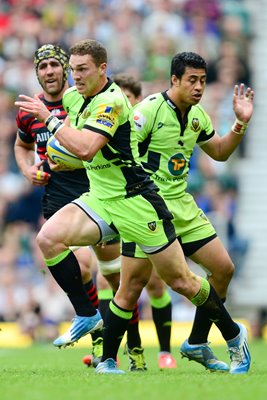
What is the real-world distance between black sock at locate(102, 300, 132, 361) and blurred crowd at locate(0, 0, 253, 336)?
8.19 meters

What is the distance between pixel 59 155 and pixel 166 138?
33.7 inches

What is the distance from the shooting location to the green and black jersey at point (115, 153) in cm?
804

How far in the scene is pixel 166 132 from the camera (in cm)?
888

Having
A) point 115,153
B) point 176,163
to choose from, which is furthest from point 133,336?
point 115,153

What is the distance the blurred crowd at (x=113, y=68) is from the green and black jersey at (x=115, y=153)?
8.46 meters

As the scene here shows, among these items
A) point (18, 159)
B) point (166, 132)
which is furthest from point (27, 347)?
point (166, 132)

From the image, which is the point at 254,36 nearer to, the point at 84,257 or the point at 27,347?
the point at 27,347

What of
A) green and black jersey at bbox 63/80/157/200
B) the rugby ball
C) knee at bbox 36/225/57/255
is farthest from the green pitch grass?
the rugby ball

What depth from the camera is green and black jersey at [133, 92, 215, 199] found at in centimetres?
884

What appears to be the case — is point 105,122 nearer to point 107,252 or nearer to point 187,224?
point 187,224

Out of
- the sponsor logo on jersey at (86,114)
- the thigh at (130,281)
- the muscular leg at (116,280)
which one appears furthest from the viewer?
the muscular leg at (116,280)

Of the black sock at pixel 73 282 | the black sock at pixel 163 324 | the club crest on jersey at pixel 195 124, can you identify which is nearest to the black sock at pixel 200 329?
the black sock at pixel 73 282

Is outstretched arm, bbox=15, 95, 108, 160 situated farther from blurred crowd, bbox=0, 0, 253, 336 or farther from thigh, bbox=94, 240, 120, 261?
blurred crowd, bbox=0, 0, 253, 336

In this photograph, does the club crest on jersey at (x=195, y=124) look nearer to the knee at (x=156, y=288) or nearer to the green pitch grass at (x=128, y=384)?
the knee at (x=156, y=288)
